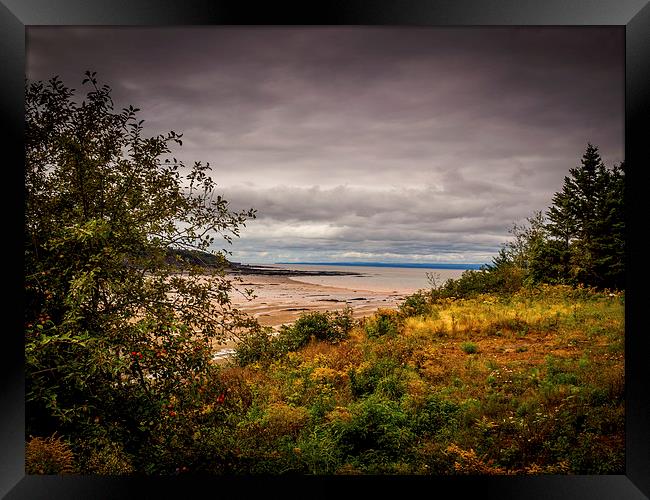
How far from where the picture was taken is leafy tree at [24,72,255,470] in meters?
2.63

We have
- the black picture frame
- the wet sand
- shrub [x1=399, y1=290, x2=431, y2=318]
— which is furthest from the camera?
shrub [x1=399, y1=290, x2=431, y2=318]

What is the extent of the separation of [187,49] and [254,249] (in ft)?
5.23

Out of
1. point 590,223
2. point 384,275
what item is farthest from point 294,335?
point 590,223

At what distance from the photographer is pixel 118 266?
268 centimetres

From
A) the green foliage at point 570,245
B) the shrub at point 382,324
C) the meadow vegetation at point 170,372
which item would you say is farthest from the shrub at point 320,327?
the green foliage at point 570,245

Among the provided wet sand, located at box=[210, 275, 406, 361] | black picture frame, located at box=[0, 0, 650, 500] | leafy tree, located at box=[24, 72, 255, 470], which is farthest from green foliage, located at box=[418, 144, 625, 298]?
leafy tree, located at box=[24, 72, 255, 470]

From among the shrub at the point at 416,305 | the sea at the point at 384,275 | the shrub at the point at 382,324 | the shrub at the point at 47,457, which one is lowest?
the shrub at the point at 47,457

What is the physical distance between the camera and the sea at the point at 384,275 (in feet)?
12.8

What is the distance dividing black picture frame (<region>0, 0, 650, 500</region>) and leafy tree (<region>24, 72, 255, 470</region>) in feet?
1.17

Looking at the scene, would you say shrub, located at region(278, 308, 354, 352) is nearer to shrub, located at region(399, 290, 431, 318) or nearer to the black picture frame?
shrub, located at region(399, 290, 431, 318)

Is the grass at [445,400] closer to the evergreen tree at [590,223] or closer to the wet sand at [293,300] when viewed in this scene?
the wet sand at [293,300]
